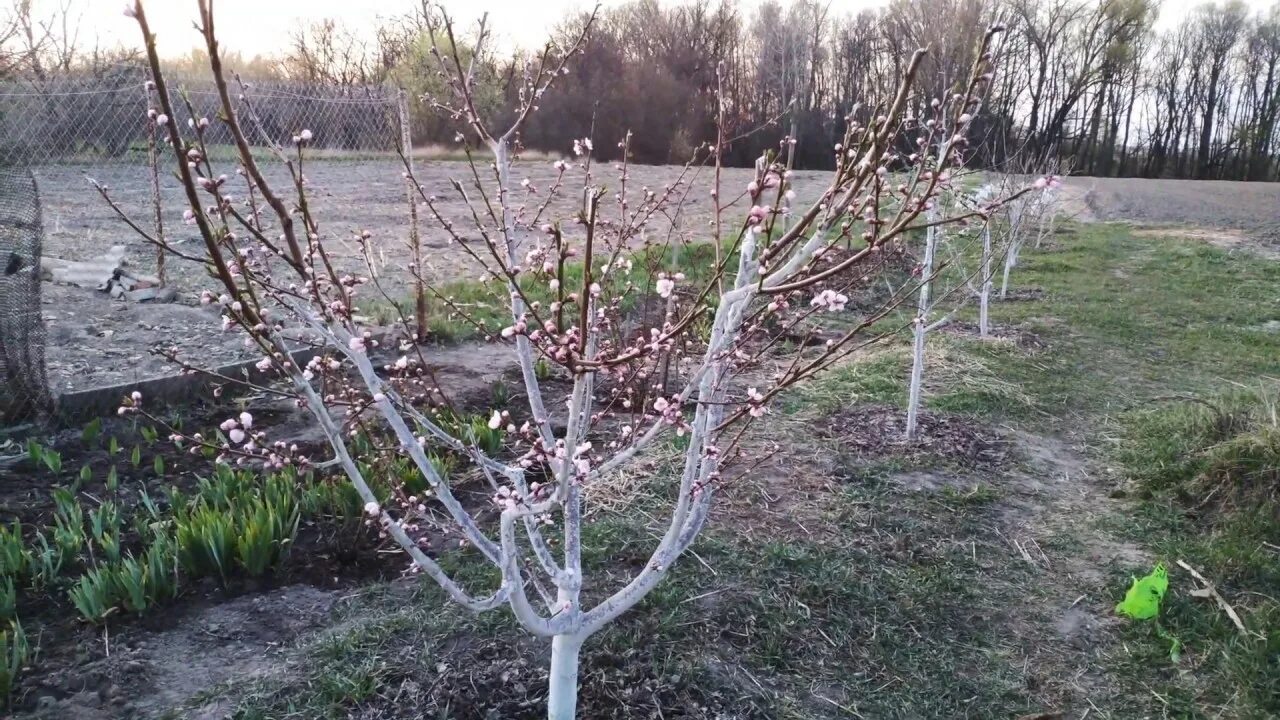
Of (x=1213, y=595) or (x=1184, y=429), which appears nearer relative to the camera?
(x=1213, y=595)

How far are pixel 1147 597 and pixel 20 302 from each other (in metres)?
5.64

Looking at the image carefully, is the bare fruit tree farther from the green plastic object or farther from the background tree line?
the background tree line

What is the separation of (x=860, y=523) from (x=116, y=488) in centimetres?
353

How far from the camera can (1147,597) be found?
10.8ft

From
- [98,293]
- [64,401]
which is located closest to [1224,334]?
[64,401]

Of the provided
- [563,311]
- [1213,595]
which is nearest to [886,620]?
[1213,595]

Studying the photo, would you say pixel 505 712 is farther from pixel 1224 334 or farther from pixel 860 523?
pixel 1224 334

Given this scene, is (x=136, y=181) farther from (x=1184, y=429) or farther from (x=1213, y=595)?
(x=1213, y=595)

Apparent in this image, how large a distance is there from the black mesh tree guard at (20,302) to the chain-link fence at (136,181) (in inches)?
0.7

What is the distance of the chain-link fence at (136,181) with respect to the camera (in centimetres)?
575

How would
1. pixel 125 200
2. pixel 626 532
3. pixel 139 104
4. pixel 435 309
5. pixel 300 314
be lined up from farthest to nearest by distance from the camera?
pixel 125 200
pixel 139 104
pixel 435 309
pixel 626 532
pixel 300 314

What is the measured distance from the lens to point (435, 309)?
24.0ft

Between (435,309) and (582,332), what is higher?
(582,332)

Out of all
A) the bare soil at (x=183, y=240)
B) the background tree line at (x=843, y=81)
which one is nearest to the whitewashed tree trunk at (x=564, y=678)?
the bare soil at (x=183, y=240)
